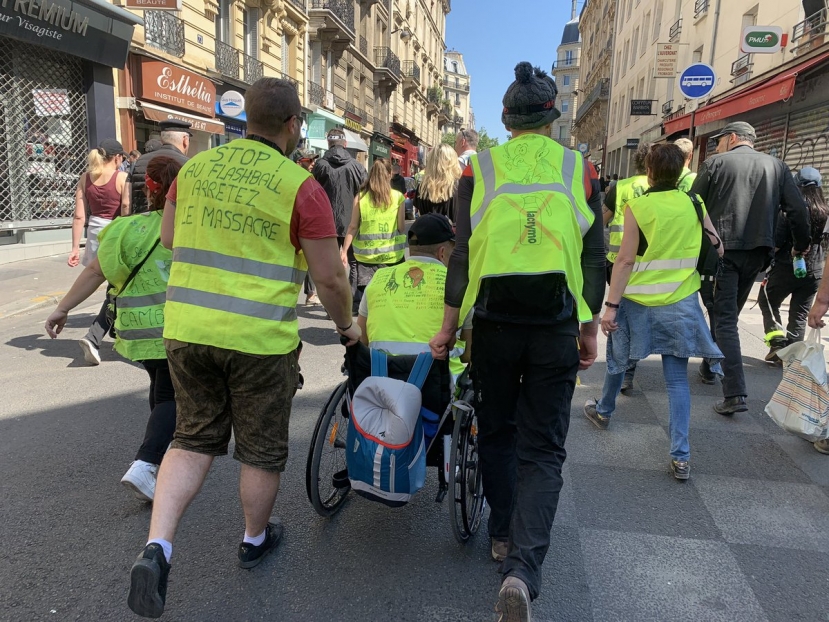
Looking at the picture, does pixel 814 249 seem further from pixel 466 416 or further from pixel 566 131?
pixel 566 131

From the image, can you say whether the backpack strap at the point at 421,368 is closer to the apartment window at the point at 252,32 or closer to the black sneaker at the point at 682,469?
the black sneaker at the point at 682,469

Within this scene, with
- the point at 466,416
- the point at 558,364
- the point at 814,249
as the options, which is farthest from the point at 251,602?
the point at 814,249

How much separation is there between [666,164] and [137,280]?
2854 mm

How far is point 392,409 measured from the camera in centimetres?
245

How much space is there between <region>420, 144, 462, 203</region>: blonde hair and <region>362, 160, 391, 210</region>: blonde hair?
399mm

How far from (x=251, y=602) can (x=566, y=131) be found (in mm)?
108067

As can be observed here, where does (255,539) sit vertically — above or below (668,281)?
below

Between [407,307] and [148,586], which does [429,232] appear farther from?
[148,586]

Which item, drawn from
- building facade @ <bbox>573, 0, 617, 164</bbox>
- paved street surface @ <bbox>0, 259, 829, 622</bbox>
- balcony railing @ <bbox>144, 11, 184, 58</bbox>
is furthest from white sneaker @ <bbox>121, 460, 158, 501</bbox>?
building facade @ <bbox>573, 0, 617, 164</bbox>

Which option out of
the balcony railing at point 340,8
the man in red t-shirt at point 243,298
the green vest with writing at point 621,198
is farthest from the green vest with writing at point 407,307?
the balcony railing at point 340,8

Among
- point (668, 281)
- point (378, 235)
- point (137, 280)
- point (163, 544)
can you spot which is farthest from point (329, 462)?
point (378, 235)

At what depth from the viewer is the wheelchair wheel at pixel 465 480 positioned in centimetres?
251

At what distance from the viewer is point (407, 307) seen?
9.14 feet

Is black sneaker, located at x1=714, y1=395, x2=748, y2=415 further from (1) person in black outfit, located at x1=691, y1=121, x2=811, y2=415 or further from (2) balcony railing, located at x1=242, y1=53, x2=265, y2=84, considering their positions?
(2) balcony railing, located at x1=242, y1=53, x2=265, y2=84
